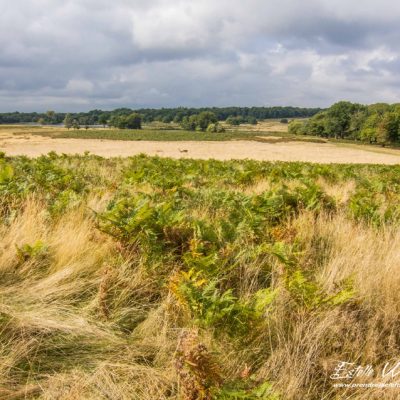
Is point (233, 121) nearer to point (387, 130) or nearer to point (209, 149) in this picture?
point (387, 130)

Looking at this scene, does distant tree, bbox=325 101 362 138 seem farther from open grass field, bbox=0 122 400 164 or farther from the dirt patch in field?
the dirt patch in field

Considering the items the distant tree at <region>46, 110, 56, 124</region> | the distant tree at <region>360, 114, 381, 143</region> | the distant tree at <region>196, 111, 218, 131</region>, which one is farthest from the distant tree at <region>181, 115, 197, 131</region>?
the distant tree at <region>46, 110, 56, 124</region>

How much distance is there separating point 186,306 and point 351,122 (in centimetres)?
10671

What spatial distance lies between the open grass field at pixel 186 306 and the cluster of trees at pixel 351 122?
86.4 m

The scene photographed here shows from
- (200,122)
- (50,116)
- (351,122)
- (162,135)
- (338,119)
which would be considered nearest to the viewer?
(162,135)

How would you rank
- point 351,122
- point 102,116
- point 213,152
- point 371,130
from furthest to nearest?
1. point 102,116
2. point 351,122
3. point 371,130
4. point 213,152

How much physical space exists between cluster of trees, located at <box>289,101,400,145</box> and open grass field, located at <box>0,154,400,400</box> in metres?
86.4

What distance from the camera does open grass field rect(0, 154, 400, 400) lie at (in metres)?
1.92

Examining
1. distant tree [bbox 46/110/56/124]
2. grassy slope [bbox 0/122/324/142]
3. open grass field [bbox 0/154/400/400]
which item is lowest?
open grass field [bbox 0/154/400/400]

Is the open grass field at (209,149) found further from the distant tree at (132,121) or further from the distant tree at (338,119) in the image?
the distant tree at (132,121)

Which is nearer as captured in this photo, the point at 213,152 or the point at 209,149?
the point at 213,152

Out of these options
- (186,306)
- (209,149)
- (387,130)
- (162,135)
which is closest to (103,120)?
(162,135)

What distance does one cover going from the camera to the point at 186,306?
7.91ft

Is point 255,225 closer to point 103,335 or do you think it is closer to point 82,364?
point 103,335
